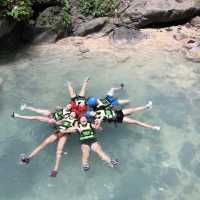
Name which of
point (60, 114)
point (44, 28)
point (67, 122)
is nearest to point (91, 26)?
point (44, 28)

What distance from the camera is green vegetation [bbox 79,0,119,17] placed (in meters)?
15.7

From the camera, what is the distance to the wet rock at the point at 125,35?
591 inches

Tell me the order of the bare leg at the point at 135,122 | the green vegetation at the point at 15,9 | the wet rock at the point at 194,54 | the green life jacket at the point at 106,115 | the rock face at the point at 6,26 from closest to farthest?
the green life jacket at the point at 106,115
the bare leg at the point at 135,122
the green vegetation at the point at 15,9
the rock face at the point at 6,26
the wet rock at the point at 194,54

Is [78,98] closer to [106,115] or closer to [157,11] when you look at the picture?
[106,115]

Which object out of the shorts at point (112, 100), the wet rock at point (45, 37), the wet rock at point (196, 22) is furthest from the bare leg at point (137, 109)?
the wet rock at point (196, 22)

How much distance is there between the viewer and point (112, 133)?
11.8m

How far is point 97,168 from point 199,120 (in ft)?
10.4

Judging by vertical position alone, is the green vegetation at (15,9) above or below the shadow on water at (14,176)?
above

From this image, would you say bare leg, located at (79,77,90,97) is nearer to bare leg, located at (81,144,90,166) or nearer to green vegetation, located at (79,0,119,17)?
bare leg, located at (81,144,90,166)

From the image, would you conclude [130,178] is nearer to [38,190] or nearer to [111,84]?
[38,190]

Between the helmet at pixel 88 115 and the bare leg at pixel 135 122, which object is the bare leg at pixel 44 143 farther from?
the bare leg at pixel 135 122

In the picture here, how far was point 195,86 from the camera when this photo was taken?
1327 centimetres

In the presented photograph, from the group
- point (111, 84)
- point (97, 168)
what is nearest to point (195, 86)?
point (111, 84)

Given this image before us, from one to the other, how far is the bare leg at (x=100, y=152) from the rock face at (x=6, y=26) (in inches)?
197
